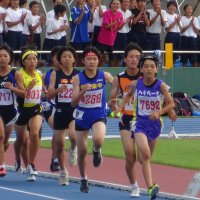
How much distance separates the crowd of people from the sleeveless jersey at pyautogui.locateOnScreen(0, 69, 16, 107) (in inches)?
368

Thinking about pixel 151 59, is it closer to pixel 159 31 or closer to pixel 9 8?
pixel 9 8

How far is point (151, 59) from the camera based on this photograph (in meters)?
13.7

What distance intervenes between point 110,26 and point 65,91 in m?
12.0

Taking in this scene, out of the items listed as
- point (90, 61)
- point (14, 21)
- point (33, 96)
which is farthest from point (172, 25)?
point (90, 61)

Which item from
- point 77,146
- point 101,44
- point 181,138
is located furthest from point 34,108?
point 101,44

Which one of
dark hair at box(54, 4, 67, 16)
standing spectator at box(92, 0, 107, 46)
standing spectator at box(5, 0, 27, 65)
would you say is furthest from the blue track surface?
standing spectator at box(92, 0, 107, 46)

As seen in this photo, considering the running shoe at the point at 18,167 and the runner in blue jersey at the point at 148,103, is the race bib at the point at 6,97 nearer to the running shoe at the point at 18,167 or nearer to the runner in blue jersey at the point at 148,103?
the running shoe at the point at 18,167

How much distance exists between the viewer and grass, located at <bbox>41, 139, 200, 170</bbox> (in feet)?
60.4

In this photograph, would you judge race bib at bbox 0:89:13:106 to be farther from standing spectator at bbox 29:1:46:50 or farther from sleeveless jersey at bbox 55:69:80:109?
standing spectator at bbox 29:1:46:50

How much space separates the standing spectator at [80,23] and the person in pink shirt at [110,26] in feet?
1.30

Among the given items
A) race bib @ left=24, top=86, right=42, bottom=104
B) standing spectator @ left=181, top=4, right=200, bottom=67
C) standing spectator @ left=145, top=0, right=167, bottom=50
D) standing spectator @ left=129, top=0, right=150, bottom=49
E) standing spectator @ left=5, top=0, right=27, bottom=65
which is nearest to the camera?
race bib @ left=24, top=86, right=42, bottom=104

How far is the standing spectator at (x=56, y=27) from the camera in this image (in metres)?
26.7

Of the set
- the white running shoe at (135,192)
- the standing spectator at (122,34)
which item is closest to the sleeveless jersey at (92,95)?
the white running shoe at (135,192)

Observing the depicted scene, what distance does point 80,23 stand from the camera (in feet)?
89.7
